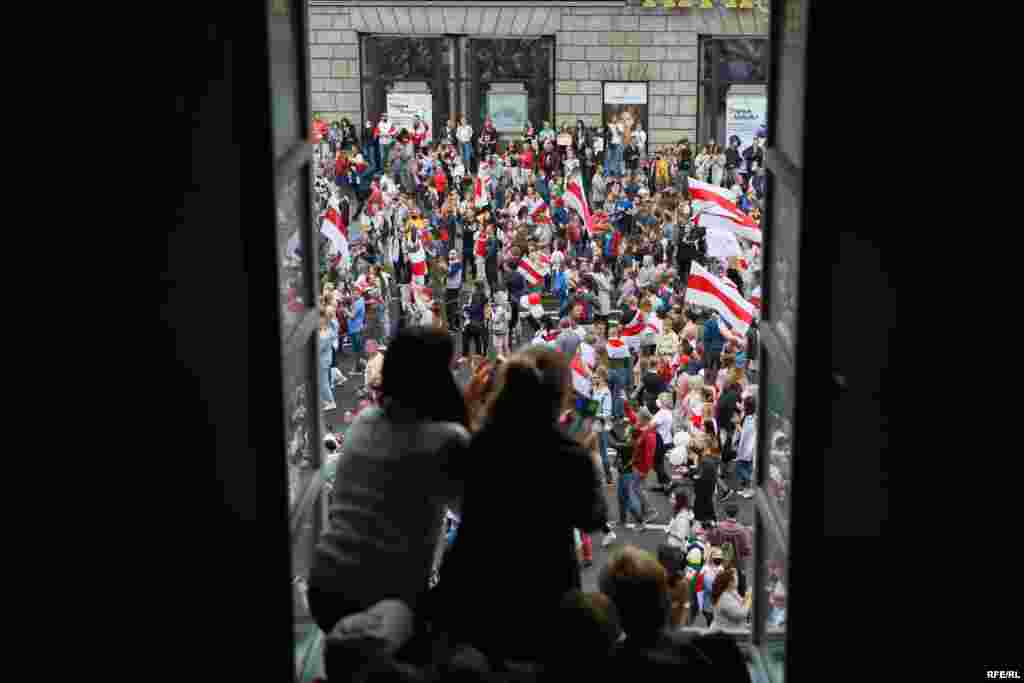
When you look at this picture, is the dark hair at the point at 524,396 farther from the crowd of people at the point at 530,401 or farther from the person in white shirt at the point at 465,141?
the person in white shirt at the point at 465,141

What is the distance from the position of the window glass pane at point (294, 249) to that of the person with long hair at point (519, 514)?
752 millimetres

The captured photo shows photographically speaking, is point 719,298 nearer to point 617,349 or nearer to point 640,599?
point 617,349

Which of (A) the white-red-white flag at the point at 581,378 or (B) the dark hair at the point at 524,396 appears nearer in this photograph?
(B) the dark hair at the point at 524,396

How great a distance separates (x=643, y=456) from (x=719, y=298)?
314cm

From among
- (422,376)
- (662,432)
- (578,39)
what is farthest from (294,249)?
(578,39)

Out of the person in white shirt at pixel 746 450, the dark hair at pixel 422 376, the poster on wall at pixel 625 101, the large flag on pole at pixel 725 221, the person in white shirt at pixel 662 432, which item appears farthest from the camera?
the poster on wall at pixel 625 101

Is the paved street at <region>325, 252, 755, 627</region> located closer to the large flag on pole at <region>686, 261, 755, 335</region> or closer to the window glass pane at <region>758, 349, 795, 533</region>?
the large flag on pole at <region>686, 261, 755, 335</region>

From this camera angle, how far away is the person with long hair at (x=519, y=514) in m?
4.85

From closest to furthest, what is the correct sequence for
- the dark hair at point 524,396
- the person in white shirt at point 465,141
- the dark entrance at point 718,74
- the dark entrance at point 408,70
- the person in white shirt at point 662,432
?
1. the dark hair at point 524,396
2. the person in white shirt at point 662,432
3. the person in white shirt at point 465,141
4. the dark entrance at point 718,74
5. the dark entrance at point 408,70

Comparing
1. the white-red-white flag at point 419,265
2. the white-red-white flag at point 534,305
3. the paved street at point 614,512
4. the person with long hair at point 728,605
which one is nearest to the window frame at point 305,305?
the person with long hair at point 728,605
